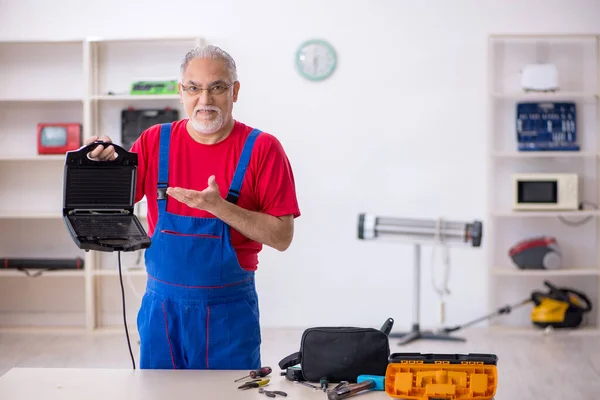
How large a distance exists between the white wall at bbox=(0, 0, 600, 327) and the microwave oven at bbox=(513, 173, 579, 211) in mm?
314

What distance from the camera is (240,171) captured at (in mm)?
2438

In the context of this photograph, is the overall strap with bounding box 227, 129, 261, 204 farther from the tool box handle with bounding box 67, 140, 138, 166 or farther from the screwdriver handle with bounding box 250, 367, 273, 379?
the screwdriver handle with bounding box 250, 367, 273, 379

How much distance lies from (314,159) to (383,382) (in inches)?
153

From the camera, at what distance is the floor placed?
4.47m

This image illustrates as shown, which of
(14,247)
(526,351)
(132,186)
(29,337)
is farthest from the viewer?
(14,247)

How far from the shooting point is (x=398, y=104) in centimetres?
595

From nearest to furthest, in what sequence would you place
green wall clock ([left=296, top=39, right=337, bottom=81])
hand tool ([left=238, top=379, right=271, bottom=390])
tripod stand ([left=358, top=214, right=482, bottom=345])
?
hand tool ([left=238, top=379, right=271, bottom=390]) → tripod stand ([left=358, top=214, right=482, bottom=345]) → green wall clock ([left=296, top=39, right=337, bottom=81])

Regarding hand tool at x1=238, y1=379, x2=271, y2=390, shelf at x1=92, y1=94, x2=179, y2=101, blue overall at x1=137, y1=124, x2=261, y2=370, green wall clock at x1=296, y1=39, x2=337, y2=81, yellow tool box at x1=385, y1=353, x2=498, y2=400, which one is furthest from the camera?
green wall clock at x1=296, y1=39, x2=337, y2=81

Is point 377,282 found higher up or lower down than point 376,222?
lower down

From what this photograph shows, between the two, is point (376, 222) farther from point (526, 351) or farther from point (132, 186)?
point (132, 186)

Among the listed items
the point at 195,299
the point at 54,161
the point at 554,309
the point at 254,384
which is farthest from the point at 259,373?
the point at 54,161

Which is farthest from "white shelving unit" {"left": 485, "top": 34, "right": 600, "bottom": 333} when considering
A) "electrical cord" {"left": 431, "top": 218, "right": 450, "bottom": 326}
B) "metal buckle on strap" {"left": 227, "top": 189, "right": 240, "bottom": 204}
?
"metal buckle on strap" {"left": 227, "top": 189, "right": 240, "bottom": 204}

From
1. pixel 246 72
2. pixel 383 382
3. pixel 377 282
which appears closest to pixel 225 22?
pixel 246 72

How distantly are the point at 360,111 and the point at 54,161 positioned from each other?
7.51ft
